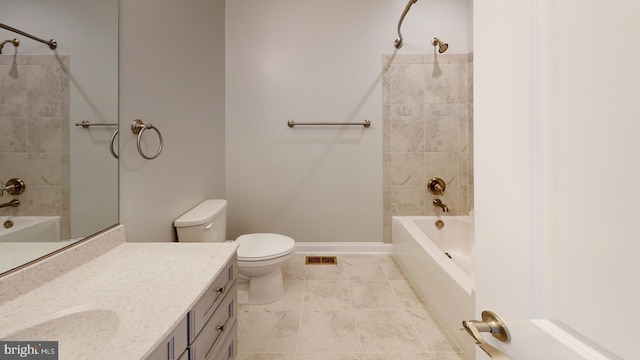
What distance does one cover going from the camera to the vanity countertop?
23.3 inches

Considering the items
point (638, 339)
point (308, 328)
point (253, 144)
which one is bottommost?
point (308, 328)

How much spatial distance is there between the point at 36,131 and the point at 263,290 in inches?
56.6

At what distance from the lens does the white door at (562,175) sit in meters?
0.29

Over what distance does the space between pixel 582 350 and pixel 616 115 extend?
0.97 feet

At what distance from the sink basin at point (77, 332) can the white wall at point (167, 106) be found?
0.60 meters

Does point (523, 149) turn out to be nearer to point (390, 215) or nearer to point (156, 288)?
point (156, 288)

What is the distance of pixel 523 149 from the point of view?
0.41 meters

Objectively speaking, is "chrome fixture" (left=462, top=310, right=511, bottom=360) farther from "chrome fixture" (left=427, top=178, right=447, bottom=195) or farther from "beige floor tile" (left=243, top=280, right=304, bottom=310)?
"chrome fixture" (left=427, top=178, right=447, bottom=195)

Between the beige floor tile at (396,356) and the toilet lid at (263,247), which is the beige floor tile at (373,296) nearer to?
the beige floor tile at (396,356)

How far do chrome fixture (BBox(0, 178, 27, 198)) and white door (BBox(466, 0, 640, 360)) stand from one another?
123cm

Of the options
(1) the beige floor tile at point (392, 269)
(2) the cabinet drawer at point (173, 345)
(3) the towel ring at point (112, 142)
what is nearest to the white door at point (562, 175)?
(2) the cabinet drawer at point (173, 345)

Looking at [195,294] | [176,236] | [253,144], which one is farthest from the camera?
[253,144]

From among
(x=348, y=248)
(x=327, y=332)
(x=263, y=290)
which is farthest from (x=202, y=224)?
(x=348, y=248)

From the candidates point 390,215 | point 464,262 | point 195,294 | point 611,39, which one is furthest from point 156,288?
point 464,262
